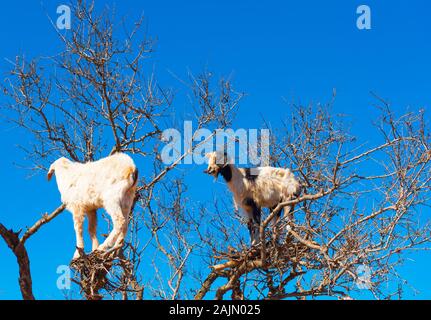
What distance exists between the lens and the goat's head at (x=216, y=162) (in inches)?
555

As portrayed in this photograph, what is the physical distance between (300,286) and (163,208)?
3.94 m

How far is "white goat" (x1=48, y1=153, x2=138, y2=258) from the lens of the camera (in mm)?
11406

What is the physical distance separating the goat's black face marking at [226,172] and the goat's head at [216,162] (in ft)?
0.19

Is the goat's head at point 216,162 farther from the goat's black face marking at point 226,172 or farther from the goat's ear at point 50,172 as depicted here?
the goat's ear at point 50,172

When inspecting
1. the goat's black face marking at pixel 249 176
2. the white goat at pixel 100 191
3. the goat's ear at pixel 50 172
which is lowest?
the white goat at pixel 100 191

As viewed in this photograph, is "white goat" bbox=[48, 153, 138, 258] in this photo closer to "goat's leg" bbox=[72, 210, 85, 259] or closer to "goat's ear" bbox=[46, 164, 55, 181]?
"goat's leg" bbox=[72, 210, 85, 259]

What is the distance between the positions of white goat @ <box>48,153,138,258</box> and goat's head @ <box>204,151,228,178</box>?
2589 millimetres

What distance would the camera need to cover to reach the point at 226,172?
1426cm

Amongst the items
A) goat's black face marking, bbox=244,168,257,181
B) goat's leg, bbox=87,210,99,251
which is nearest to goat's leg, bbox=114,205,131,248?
goat's leg, bbox=87,210,99,251

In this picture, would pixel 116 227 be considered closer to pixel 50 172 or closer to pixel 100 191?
pixel 100 191

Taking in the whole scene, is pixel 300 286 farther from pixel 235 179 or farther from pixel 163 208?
pixel 163 208

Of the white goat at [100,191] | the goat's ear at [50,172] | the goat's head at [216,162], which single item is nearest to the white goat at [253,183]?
the goat's head at [216,162]
